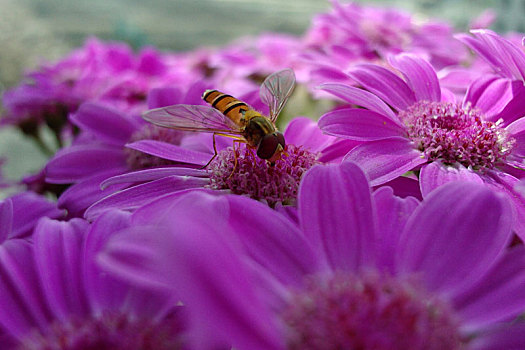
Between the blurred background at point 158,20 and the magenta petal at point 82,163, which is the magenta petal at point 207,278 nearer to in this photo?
the magenta petal at point 82,163

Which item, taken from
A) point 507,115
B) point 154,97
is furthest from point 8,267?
point 507,115

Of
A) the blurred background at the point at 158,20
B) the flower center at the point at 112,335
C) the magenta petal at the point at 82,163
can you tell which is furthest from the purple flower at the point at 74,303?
the blurred background at the point at 158,20

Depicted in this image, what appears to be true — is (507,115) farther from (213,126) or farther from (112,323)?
(112,323)

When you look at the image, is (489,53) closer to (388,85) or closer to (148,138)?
(388,85)

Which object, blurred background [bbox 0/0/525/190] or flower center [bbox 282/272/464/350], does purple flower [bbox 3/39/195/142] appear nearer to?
blurred background [bbox 0/0/525/190]

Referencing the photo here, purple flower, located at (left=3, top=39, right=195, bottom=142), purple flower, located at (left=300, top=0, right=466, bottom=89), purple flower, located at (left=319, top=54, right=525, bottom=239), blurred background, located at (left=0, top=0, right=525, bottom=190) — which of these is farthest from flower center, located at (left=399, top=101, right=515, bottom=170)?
blurred background, located at (left=0, top=0, right=525, bottom=190)

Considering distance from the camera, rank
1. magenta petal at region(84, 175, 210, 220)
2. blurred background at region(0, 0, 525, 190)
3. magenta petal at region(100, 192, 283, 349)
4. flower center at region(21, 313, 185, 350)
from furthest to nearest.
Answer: blurred background at region(0, 0, 525, 190) < magenta petal at region(84, 175, 210, 220) < flower center at region(21, 313, 185, 350) < magenta petal at region(100, 192, 283, 349)

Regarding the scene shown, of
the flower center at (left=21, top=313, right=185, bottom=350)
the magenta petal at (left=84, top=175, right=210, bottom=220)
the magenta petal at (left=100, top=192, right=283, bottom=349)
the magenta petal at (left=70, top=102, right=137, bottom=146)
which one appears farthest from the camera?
the magenta petal at (left=70, top=102, right=137, bottom=146)
